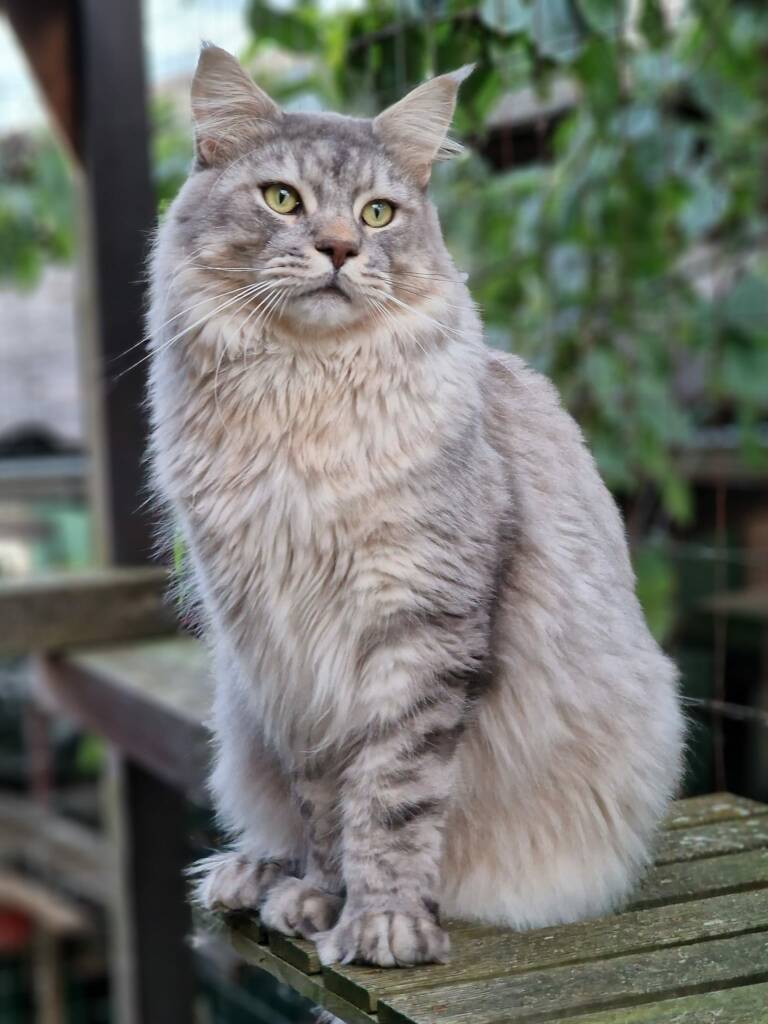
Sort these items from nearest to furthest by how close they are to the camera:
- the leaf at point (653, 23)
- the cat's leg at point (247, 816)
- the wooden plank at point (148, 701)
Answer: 1. the cat's leg at point (247, 816)
2. the wooden plank at point (148, 701)
3. the leaf at point (653, 23)

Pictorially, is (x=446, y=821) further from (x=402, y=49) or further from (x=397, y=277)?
(x=402, y=49)

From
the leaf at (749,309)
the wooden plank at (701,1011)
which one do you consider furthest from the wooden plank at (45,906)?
the wooden plank at (701,1011)

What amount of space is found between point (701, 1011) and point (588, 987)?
0.35ft

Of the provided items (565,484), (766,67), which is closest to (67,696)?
(565,484)

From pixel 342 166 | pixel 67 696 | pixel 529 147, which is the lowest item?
pixel 67 696

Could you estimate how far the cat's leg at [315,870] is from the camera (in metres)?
1.41

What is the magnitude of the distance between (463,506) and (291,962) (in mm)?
516

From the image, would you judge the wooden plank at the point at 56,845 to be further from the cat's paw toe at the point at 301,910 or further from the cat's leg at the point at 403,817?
the cat's leg at the point at 403,817

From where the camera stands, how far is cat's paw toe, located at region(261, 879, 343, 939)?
1.40 meters

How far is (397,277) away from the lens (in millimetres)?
1356

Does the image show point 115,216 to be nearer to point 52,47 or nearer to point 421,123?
point 52,47

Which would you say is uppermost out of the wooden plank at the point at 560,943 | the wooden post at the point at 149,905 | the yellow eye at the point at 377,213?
the yellow eye at the point at 377,213

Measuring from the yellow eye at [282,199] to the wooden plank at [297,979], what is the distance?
78cm

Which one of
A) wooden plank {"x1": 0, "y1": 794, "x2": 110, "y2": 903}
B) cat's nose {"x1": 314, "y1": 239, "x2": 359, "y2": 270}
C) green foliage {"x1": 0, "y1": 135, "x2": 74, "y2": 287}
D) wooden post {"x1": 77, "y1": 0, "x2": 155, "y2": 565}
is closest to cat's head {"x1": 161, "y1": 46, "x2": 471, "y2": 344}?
cat's nose {"x1": 314, "y1": 239, "x2": 359, "y2": 270}
